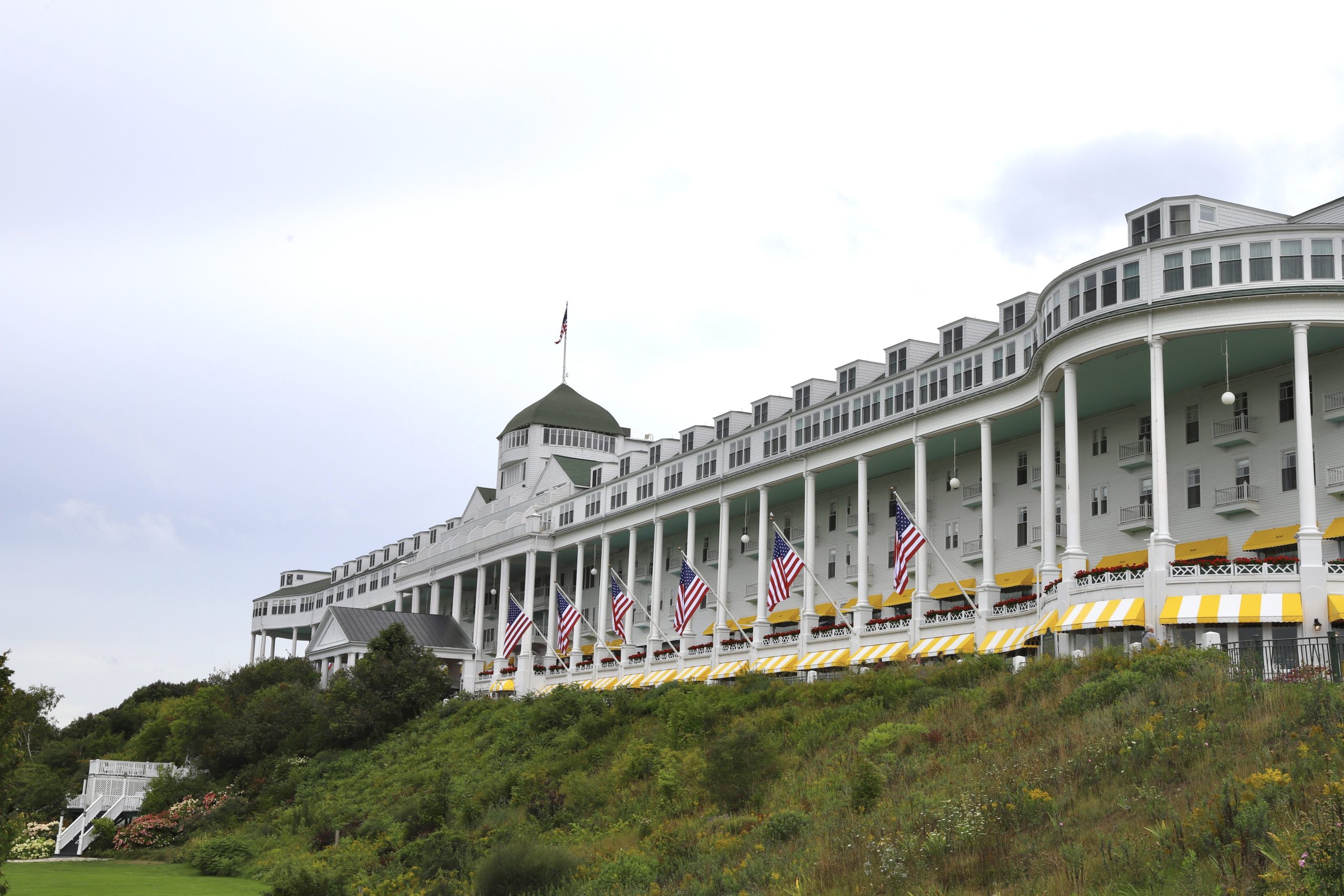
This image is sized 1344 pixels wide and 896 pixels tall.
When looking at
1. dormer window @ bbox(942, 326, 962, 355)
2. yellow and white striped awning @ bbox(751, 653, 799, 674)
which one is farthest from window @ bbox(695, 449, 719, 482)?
dormer window @ bbox(942, 326, 962, 355)

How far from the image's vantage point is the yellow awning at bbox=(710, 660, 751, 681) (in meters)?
61.3

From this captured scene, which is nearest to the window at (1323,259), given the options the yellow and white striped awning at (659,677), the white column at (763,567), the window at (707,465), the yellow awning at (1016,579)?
the yellow awning at (1016,579)

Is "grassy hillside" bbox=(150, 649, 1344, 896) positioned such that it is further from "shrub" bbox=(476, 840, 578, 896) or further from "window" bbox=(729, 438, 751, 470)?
"window" bbox=(729, 438, 751, 470)

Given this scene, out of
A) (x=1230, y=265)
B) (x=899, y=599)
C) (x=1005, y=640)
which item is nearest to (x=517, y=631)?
(x=899, y=599)

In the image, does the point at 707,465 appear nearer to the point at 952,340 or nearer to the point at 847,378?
the point at 847,378

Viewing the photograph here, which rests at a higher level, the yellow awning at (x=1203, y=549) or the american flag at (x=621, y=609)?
the yellow awning at (x=1203, y=549)

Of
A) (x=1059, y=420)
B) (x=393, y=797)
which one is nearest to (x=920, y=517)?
(x=1059, y=420)

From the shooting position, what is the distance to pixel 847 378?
63719 millimetres

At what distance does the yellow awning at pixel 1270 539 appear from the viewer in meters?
44.6

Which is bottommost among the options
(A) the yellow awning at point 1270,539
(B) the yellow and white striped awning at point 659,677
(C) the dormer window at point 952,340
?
(B) the yellow and white striped awning at point 659,677

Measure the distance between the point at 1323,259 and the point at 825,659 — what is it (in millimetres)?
26173

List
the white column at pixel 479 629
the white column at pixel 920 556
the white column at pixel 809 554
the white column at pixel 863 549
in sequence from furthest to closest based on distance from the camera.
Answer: the white column at pixel 479 629
the white column at pixel 809 554
the white column at pixel 863 549
the white column at pixel 920 556

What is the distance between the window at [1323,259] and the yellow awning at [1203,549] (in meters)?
11.1

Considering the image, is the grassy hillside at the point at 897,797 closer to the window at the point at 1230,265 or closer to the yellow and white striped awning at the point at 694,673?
the yellow and white striped awning at the point at 694,673
